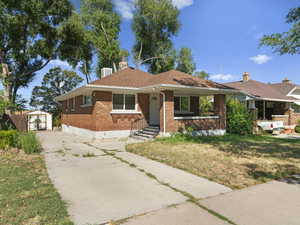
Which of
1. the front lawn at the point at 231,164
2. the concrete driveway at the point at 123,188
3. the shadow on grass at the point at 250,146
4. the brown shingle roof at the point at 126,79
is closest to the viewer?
the concrete driveway at the point at 123,188

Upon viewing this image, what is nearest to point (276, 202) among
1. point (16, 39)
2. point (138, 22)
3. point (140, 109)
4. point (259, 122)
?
point (140, 109)

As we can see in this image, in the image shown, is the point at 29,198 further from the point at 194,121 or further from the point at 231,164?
the point at 194,121

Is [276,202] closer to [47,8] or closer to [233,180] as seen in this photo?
[233,180]

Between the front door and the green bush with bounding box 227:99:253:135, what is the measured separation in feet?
17.7

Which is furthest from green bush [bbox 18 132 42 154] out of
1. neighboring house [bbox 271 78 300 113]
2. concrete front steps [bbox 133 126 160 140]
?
neighboring house [bbox 271 78 300 113]

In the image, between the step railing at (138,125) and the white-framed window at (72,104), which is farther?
the white-framed window at (72,104)

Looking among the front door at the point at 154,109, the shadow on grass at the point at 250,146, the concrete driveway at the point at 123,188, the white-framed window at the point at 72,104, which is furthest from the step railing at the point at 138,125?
the white-framed window at the point at 72,104

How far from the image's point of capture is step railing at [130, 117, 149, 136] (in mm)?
12195

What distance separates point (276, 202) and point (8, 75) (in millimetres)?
20296

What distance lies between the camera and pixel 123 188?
3992 mm

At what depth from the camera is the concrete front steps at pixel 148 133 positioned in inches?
434

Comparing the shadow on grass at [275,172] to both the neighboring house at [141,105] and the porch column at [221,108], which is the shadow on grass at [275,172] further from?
the porch column at [221,108]

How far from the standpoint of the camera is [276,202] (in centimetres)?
334

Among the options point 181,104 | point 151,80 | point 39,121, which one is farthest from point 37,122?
point 181,104
